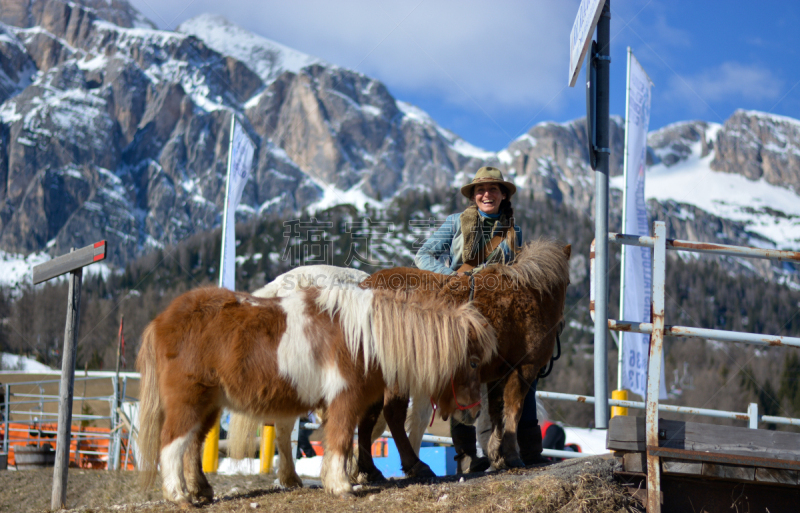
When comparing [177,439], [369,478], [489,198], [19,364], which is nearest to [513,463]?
[369,478]

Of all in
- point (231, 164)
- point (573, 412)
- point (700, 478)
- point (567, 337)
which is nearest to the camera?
point (700, 478)

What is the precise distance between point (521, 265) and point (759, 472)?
6.61 ft

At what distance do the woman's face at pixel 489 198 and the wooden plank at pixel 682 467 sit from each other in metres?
2.39

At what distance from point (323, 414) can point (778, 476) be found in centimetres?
267

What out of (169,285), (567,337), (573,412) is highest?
(169,285)

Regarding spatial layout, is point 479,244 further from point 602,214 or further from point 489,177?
point 602,214

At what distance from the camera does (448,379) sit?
13.6 ft

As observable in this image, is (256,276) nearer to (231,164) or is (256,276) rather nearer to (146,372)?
(231,164)

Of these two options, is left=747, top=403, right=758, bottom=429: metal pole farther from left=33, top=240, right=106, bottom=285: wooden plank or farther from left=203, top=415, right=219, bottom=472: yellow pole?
left=33, top=240, right=106, bottom=285: wooden plank

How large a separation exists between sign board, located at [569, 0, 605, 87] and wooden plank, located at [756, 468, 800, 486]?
2516 mm

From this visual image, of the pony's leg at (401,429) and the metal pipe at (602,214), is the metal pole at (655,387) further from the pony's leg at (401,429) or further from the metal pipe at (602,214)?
the pony's leg at (401,429)

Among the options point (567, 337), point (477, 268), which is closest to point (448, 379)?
point (477, 268)

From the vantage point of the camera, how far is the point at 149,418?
4.21 m

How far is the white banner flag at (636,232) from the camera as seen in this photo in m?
9.75
